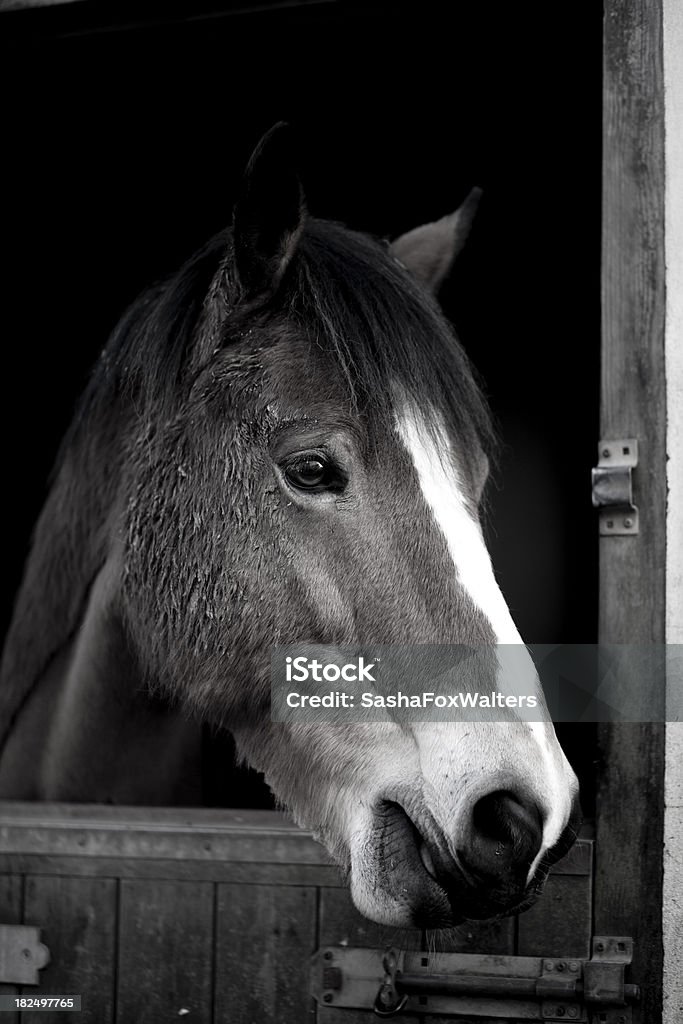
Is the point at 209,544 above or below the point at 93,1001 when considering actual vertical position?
above

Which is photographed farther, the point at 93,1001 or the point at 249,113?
the point at 249,113

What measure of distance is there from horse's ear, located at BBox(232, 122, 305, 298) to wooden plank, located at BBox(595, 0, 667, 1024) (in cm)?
64

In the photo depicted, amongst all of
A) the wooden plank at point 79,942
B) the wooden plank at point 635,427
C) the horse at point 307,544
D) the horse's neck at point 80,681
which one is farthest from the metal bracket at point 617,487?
the wooden plank at point 79,942

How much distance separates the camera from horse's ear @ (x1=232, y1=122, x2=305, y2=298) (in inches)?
69.1

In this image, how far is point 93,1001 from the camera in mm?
1991

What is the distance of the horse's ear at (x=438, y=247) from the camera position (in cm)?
245

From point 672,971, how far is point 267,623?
0.97 m

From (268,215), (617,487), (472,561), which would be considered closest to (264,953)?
(472,561)

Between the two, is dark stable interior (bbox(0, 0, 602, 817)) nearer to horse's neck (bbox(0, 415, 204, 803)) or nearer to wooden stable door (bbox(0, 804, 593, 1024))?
horse's neck (bbox(0, 415, 204, 803))

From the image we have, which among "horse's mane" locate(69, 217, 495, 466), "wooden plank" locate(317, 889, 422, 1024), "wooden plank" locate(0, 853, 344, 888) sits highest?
"horse's mane" locate(69, 217, 495, 466)

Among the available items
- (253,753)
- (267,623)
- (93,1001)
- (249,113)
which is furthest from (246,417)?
(249,113)

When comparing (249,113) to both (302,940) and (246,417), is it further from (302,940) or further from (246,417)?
(302,940)

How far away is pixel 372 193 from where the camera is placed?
4078 millimetres

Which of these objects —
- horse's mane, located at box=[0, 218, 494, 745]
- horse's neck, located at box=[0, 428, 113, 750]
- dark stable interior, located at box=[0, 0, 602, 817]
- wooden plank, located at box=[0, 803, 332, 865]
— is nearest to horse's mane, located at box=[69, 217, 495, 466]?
horse's mane, located at box=[0, 218, 494, 745]
